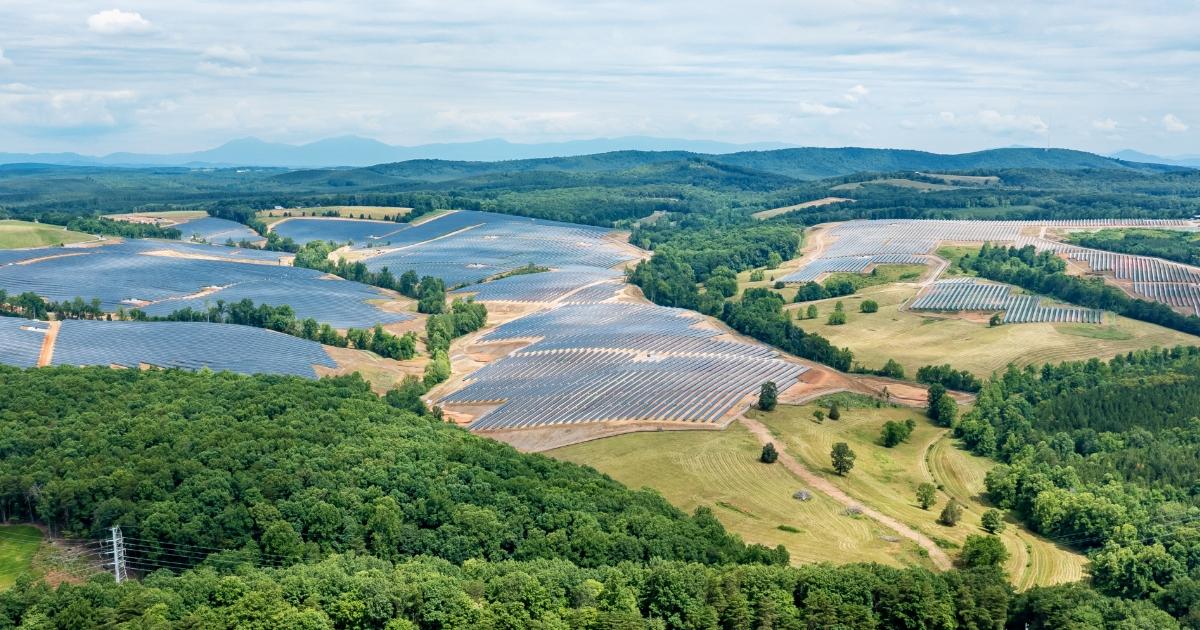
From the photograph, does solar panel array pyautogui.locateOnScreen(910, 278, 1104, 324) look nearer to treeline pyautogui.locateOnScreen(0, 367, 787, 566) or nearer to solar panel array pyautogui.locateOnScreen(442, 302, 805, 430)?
solar panel array pyautogui.locateOnScreen(442, 302, 805, 430)

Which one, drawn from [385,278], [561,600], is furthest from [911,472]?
[385,278]

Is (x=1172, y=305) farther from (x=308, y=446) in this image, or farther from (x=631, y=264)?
(x=308, y=446)

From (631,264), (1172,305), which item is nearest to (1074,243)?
(1172,305)

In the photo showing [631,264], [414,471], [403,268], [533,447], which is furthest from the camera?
[631,264]

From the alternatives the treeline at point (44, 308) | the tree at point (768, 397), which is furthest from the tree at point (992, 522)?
the treeline at point (44, 308)

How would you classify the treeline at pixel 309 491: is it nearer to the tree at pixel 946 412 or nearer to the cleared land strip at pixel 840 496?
the cleared land strip at pixel 840 496

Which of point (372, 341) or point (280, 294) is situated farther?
point (280, 294)

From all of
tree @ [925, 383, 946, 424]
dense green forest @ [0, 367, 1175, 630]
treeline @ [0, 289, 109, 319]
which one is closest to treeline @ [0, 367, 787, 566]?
dense green forest @ [0, 367, 1175, 630]
